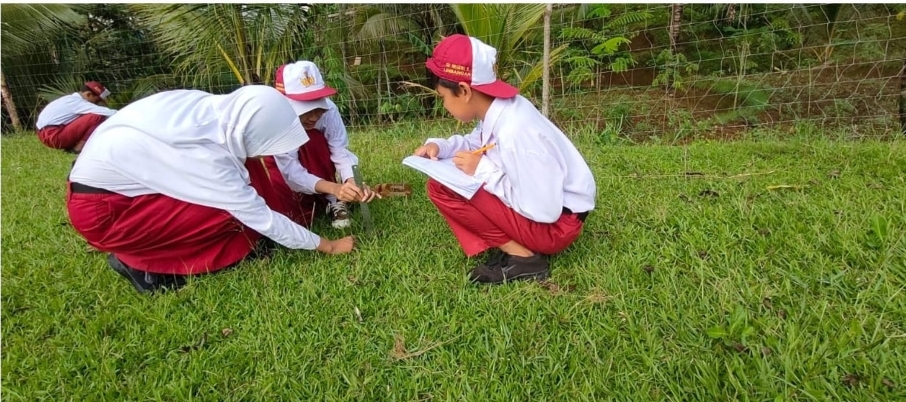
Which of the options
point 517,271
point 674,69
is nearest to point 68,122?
point 517,271

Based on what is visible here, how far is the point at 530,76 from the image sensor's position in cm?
397

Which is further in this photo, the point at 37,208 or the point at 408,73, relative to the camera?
the point at 408,73

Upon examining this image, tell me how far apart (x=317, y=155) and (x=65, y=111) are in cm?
200

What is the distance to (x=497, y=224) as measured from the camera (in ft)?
6.27

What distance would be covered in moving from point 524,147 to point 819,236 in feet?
4.23

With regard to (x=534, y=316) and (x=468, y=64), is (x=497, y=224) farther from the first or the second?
(x=468, y=64)

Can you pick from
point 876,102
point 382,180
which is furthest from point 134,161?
point 876,102

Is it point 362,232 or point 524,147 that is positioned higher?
point 524,147

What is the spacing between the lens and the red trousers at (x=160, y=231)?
193 centimetres

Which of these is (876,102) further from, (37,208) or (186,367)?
(37,208)

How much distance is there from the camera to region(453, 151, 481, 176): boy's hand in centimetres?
190

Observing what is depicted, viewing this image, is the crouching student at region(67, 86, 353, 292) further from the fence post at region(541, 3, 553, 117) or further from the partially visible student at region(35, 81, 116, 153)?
the fence post at region(541, 3, 553, 117)

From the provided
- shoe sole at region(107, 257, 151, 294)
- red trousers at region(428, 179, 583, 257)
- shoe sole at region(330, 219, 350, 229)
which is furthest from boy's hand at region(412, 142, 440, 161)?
shoe sole at region(107, 257, 151, 294)

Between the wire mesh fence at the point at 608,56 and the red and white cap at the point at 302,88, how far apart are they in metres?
1.93
